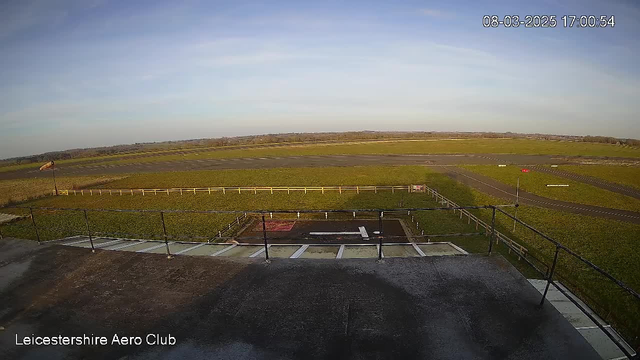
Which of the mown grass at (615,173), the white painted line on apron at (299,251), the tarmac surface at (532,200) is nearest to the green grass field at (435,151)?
the mown grass at (615,173)

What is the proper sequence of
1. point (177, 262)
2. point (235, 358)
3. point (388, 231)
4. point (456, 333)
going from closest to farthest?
1. point (235, 358)
2. point (456, 333)
3. point (177, 262)
4. point (388, 231)

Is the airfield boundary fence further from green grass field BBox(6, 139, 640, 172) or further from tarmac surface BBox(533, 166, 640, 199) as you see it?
green grass field BBox(6, 139, 640, 172)

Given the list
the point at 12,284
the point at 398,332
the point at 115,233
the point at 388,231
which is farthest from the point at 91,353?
the point at 115,233

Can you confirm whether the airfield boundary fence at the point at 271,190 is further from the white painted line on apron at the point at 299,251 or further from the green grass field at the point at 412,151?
the green grass field at the point at 412,151

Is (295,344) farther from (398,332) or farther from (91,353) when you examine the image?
(91,353)

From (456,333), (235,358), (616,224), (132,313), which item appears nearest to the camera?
(235,358)

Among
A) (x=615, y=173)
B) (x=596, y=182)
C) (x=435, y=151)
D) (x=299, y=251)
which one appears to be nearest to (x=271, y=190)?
(x=299, y=251)

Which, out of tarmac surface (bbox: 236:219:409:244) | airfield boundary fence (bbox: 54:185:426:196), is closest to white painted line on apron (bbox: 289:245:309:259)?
tarmac surface (bbox: 236:219:409:244)
